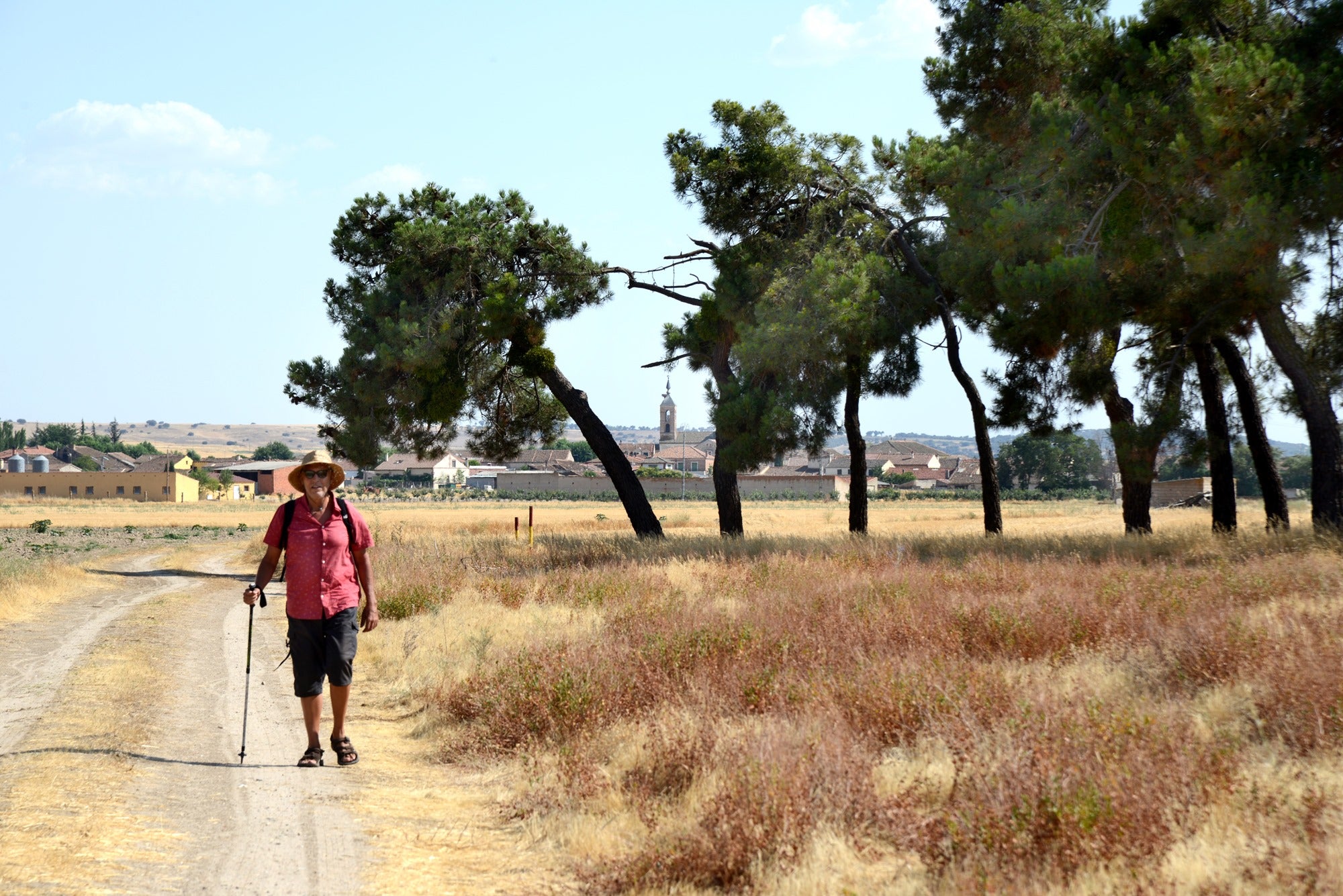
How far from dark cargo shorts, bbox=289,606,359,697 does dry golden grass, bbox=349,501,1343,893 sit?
3.33ft

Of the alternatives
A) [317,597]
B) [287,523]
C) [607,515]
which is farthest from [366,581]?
[607,515]

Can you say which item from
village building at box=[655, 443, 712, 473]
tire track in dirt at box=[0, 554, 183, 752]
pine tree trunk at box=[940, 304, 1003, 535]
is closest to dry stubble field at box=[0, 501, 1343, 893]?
tire track in dirt at box=[0, 554, 183, 752]

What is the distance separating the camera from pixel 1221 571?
12.8 meters

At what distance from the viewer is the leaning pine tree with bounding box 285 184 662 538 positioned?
24.8m

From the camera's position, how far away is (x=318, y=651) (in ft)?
25.4

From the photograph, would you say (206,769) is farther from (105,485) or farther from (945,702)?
(105,485)

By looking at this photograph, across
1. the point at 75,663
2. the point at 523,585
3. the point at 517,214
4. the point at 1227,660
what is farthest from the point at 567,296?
the point at 1227,660

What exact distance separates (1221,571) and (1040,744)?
27.9 ft

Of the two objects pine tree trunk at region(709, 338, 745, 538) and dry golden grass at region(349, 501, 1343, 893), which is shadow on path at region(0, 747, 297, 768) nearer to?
dry golden grass at region(349, 501, 1343, 893)

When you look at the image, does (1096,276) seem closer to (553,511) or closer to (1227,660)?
(1227,660)

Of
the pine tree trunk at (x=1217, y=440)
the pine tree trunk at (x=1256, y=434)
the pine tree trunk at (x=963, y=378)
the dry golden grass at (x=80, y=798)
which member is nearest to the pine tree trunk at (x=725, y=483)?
the pine tree trunk at (x=963, y=378)

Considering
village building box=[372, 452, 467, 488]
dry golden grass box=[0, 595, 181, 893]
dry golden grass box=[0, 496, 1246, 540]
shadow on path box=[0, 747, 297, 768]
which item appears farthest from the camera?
village building box=[372, 452, 467, 488]

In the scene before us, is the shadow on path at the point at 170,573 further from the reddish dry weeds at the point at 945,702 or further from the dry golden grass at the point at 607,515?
the reddish dry weeds at the point at 945,702

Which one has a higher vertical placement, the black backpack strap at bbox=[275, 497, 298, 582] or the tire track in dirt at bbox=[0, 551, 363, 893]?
the black backpack strap at bbox=[275, 497, 298, 582]
